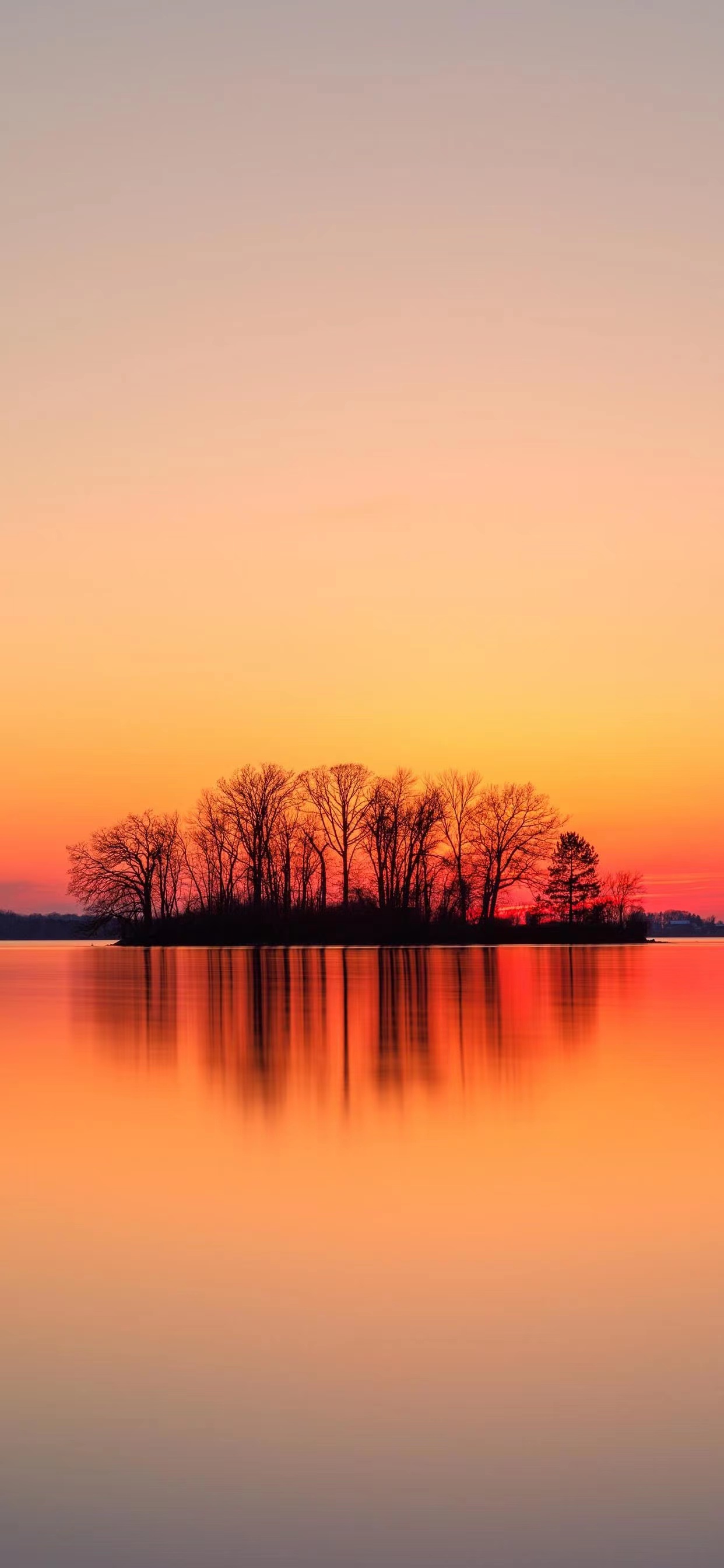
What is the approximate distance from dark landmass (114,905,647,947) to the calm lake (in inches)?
3102

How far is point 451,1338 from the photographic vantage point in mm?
6348

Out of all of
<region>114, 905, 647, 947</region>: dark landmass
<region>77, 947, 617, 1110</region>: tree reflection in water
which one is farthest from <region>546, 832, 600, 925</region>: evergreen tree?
A: <region>77, 947, 617, 1110</region>: tree reflection in water

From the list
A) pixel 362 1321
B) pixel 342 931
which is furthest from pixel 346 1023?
pixel 342 931

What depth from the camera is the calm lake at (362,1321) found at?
14.7 ft

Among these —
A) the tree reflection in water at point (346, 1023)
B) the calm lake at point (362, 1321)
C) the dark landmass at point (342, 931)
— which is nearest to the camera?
the calm lake at point (362, 1321)

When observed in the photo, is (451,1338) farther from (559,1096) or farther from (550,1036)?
(550,1036)

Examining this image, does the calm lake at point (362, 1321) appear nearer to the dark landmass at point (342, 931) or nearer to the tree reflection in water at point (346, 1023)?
the tree reflection in water at point (346, 1023)

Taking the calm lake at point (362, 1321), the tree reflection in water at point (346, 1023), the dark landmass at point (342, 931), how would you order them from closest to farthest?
the calm lake at point (362, 1321), the tree reflection in water at point (346, 1023), the dark landmass at point (342, 931)

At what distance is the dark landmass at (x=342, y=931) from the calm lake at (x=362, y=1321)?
7880cm

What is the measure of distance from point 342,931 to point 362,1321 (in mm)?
89430

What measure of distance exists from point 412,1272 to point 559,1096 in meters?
7.63

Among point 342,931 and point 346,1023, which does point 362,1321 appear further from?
point 342,931

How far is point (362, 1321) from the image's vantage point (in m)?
6.61

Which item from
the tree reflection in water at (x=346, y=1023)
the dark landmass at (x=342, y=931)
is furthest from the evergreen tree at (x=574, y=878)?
the tree reflection in water at (x=346, y=1023)
